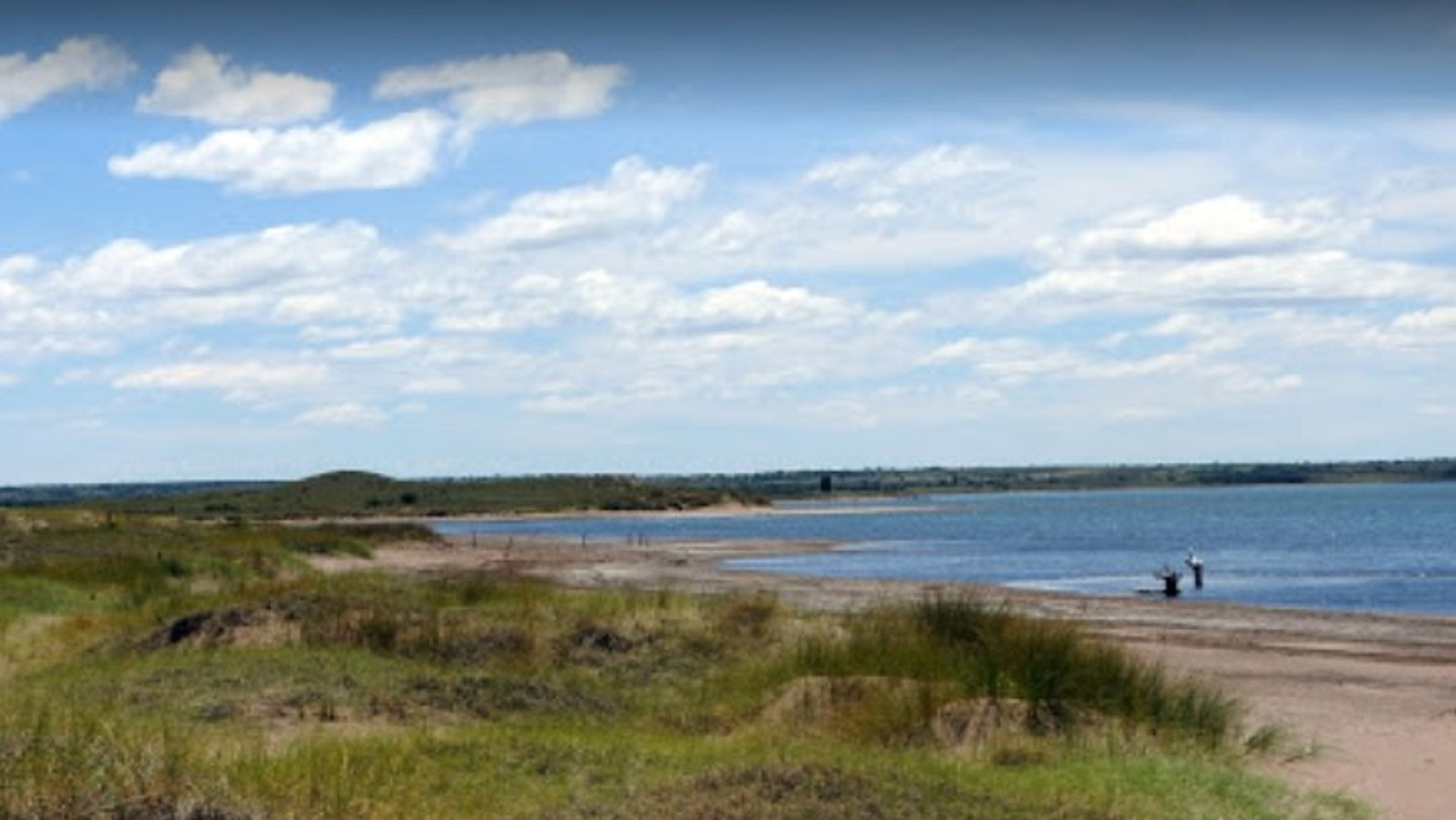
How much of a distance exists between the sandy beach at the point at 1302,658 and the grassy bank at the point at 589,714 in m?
1.57

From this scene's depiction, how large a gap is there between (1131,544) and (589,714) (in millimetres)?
76632

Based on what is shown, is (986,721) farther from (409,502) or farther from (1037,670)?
(409,502)

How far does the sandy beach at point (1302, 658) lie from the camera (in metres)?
20.0

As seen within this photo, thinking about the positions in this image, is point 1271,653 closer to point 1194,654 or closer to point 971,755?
point 1194,654

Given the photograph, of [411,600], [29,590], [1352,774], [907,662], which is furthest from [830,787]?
[29,590]

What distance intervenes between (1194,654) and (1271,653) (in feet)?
4.98

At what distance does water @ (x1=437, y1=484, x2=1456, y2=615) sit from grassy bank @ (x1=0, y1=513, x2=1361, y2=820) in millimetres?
28375

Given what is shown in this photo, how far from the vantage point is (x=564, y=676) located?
78.2 ft

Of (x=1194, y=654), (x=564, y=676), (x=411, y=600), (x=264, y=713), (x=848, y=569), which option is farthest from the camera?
(x=848, y=569)

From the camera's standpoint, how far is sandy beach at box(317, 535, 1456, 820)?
20.0 metres

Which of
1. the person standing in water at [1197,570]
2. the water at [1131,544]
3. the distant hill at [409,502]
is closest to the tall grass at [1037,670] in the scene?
the water at [1131,544]

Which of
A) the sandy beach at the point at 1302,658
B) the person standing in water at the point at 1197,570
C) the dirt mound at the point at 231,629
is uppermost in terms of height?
the dirt mound at the point at 231,629

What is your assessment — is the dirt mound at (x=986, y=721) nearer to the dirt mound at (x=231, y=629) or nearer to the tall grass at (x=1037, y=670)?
the tall grass at (x=1037, y=670)

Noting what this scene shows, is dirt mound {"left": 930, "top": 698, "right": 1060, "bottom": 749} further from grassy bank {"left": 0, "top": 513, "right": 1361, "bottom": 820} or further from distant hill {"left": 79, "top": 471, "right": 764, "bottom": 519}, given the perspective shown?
distant hill {"left": 79, "top": 471, "right": 764, "bottom": 519}
